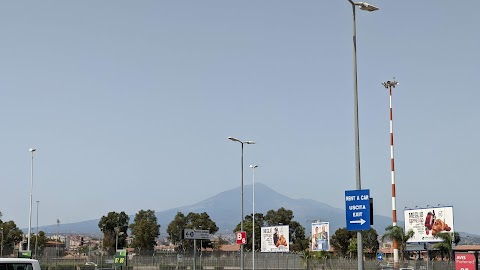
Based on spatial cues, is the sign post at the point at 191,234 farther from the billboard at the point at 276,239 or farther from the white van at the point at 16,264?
the billboard at the point at 276,239

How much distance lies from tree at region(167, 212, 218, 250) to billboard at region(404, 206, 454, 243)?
57.4 m

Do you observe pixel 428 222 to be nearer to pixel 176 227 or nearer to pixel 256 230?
pixel 256 230

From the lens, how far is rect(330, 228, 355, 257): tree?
13300 centimetres

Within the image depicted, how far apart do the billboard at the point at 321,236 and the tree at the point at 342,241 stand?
1580 inches

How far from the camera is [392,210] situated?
71688mm

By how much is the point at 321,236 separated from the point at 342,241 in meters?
42.0

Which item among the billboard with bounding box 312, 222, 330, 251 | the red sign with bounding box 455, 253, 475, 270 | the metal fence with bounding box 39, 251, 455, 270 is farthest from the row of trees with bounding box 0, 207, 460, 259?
the red sign with bounding box 455, 253, 475, 270

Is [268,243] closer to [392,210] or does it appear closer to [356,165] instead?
[392,210]

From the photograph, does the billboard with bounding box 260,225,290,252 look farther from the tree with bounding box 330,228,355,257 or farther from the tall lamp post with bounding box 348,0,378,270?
the tall lamp post with bounding box 348,0,378,270

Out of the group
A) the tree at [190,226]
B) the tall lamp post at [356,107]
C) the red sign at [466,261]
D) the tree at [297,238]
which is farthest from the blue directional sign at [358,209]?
the tree at [297,238]

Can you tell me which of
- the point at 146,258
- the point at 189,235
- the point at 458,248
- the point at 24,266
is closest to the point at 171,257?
the point at 146,258

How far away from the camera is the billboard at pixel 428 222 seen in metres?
83.1

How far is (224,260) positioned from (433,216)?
1133 inches

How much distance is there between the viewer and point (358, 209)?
21.4m
